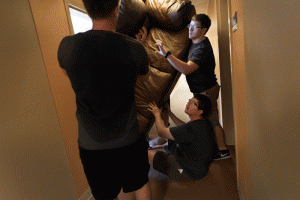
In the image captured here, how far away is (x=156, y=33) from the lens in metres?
1.69

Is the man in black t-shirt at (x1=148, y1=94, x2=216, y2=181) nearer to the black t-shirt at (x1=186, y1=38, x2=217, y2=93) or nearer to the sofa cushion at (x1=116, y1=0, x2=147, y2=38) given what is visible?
the black t-shirt at (x1=186, y1=38, x2=217, y2=93)

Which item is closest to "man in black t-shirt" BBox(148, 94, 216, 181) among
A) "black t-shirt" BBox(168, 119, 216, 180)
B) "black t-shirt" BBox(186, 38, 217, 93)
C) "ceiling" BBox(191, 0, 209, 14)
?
"black t-shirt" BBox(168, 119, 216, 180)

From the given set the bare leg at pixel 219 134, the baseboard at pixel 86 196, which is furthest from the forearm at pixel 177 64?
the baseboard at pixel 86 196

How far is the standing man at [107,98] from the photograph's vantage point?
30.3 inches

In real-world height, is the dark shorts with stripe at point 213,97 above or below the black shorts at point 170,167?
above

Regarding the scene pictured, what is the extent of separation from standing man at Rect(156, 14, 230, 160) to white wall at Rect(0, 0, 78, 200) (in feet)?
3.04

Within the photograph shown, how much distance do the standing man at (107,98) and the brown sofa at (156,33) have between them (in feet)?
2.15

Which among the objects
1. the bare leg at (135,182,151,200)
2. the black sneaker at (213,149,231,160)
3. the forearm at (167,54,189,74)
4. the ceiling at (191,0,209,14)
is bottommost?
the black sneaker at (213,149,231,160)

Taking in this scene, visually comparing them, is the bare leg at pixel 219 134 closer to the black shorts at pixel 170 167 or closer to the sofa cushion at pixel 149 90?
the black shorts at pixel 170 167

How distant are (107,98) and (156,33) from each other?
1.06 m

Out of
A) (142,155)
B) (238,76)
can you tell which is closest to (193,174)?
(142,155)

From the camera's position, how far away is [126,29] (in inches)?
61.6

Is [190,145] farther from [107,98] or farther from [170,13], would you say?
[170,13]

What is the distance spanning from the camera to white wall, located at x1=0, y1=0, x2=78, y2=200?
93 centimetres
